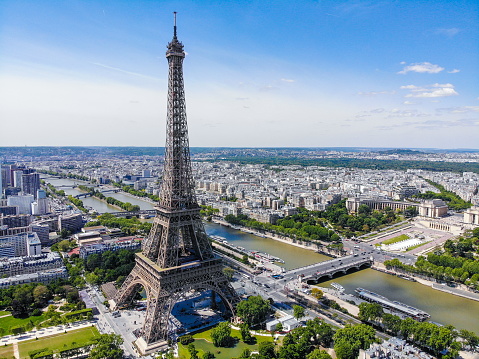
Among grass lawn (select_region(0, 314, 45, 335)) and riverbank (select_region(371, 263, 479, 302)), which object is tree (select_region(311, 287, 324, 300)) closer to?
riverbank (select_region(371, 263, 479, 302))

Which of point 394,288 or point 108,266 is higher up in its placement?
point 108,266

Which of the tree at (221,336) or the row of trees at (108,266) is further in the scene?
the row of trees at (108,266)

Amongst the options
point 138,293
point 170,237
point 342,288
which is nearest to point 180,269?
point 170,237

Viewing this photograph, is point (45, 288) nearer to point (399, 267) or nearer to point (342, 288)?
point (342, 288)

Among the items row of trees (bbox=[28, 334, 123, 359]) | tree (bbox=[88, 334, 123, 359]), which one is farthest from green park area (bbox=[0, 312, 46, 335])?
tree (bbox=[88, 334, 123, 359])

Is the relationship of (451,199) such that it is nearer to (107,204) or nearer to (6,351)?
(107,204)

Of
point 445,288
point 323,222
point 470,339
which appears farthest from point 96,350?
point 323,222

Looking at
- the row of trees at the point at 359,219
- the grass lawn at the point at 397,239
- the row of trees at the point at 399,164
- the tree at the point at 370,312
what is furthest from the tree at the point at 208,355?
the row of trees at the point at 399,164

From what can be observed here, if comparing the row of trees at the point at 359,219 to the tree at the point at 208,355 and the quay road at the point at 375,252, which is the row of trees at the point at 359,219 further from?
the tree at the point at 208,355
